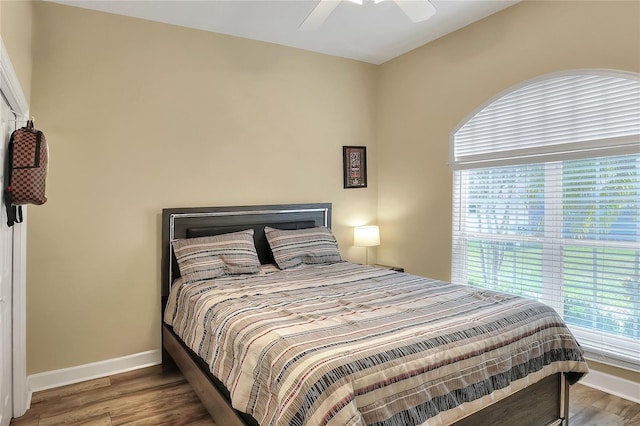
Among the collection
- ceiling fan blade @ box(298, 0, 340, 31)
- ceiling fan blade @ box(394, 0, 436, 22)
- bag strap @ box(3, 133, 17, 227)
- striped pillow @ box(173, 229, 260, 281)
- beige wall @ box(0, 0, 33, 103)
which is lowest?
striped pillow @ box(173, 229, 260, 281)

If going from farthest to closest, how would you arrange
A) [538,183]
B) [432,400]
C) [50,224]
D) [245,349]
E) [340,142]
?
[340,142] → [538,183] → [50,224] → [245,349] → [432,400]

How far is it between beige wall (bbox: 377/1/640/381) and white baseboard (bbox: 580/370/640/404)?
6cm

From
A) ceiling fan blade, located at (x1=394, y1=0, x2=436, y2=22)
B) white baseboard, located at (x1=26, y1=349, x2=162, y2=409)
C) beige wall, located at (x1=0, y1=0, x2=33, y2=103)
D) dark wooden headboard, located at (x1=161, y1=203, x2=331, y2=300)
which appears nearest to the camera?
beige wall, located at (x1=0, y1=0, x2=33, y2=103)

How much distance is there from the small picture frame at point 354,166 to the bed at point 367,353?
159 centimetres

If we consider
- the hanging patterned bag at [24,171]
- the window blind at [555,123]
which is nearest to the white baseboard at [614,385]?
the window blind at [555,123]

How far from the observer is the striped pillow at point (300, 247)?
3.48 m

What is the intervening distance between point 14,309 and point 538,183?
12.2 feet

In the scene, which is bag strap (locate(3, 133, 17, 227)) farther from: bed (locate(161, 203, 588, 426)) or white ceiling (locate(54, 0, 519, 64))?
white ceiling (locate(54, 0, 519, 64))

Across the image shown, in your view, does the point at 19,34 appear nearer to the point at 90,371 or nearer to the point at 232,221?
the point at 232,221

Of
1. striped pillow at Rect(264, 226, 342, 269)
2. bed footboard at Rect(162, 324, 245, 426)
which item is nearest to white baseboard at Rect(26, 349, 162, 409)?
bed footboard at Rect(162, 324, 245, 426)

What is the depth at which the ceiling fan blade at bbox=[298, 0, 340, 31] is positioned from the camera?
7.73ft

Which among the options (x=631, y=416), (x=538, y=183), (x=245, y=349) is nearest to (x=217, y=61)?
(x=245, y=349)

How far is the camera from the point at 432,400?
5.40 ft

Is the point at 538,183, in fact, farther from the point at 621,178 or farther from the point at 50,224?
the point at 50,224
